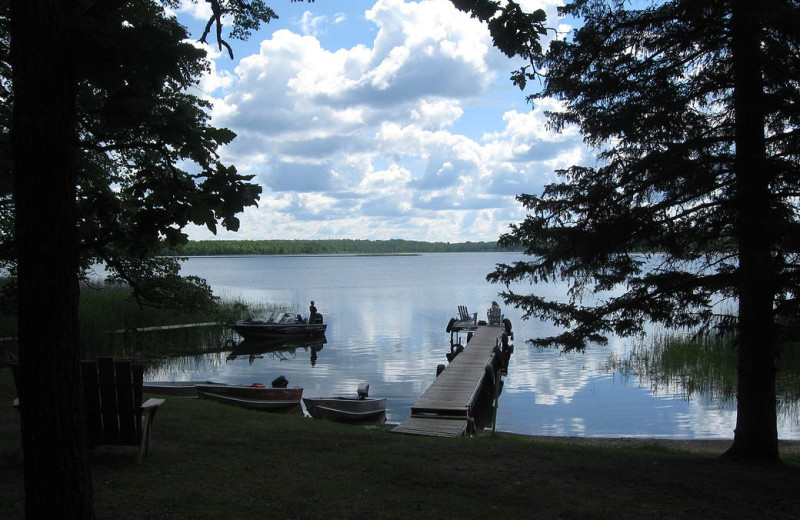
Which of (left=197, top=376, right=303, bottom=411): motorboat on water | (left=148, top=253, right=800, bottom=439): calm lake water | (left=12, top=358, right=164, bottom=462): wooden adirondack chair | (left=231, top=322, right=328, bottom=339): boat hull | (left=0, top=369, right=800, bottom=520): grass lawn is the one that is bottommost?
(left=148, top=253, right=800, bottom=439): calm lake water

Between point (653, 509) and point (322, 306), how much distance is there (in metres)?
47.1

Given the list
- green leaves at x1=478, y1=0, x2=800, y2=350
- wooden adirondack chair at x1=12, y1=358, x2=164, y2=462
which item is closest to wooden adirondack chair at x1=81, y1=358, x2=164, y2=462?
wooden adirondack chair at x1=12, y1=358, x2=164, y2=462

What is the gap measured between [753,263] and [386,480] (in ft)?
16.9

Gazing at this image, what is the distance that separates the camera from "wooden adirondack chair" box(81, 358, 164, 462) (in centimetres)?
589

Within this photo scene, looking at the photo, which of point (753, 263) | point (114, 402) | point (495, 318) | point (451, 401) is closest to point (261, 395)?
point (451, 401)

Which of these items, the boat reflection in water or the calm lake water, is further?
the boat reflection in water

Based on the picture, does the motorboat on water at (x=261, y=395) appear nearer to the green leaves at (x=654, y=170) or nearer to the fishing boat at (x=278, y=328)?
the green leaves at (x=654, y=170)

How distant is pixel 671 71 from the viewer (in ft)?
27.0

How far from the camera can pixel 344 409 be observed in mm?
13727

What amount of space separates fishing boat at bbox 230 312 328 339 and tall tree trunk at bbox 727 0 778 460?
23849 millimetres

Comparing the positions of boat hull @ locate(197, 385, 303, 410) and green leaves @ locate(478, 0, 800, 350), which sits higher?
Result: green leaves @ locate(478, 0, 800, 350)

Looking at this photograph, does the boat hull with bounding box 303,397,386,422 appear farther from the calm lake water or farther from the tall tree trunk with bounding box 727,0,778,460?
the tall tree trunk with bounding box 727,0,778,460

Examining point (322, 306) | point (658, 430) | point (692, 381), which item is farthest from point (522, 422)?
point (322, 306)

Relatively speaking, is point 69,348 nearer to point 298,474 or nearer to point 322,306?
point 298,474
